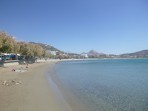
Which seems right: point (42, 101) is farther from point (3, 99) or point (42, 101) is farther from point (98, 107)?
point (98, 107)

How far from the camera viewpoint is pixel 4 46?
166 ft

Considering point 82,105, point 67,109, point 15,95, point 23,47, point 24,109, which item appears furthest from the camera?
point 23,47

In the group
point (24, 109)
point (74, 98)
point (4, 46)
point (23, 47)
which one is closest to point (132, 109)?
point (74, 98)

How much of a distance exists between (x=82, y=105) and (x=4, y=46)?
39.5 m

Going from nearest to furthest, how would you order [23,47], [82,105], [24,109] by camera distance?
[24,109] → [82,105] → [23,47]

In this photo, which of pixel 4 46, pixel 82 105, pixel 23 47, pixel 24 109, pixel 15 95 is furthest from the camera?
pixel 23 47

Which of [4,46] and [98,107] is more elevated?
[4,46]

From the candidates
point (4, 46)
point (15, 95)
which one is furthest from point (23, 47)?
point (15, 95)

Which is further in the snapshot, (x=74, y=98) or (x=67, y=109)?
(x=74, y=98)

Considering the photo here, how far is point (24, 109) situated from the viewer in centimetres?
1211

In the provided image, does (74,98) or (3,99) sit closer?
(3,99)

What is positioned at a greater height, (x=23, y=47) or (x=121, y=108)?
(x=23, y=47)

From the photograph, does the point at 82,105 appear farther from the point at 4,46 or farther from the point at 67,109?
the point at 4,46

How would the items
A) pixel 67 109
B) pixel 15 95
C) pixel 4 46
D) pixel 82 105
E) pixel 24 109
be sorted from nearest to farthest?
pixel 24 109 < pixel 67 109 < pixel 82 105 < pixel 15 95 < pixel 4 46
